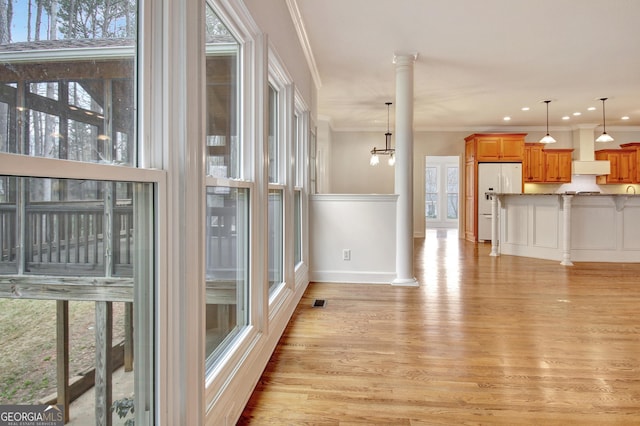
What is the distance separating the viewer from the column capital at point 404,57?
4.43m

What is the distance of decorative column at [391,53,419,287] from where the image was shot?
450cm

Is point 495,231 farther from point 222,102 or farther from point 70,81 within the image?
point 70,81

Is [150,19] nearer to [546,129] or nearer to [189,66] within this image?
[189,66]

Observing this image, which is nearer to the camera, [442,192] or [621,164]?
[621,164]

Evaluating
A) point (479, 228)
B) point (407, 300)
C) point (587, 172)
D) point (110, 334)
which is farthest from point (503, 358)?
point (587, 172)

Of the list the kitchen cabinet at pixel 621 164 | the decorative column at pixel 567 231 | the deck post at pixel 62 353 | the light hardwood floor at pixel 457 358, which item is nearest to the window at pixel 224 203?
the light hardwood floor at pixel 457 358

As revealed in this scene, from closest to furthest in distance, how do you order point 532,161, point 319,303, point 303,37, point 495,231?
point 319,303 → point 303,37 → point 495,231 → point 532,161

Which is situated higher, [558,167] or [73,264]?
[558,167]

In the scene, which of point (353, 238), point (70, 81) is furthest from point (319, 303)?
point (70, 81)

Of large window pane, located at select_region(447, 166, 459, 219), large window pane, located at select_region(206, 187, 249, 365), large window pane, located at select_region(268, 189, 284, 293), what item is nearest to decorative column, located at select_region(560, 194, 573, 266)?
large window pane, located at select_region(268, 189, 284, 293)

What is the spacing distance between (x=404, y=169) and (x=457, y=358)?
8.32 feet

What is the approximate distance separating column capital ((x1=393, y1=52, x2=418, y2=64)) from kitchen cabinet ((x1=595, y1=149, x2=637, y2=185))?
22.5 feet

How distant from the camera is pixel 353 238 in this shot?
4.67 meters

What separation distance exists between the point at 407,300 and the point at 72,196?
345 cm
